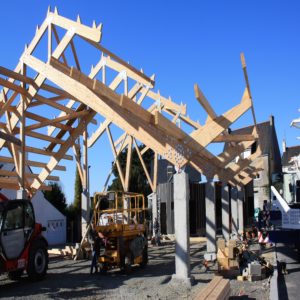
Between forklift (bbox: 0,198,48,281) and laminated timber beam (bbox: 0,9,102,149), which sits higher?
laminated timber beam (bbox: 0,9,102,149)

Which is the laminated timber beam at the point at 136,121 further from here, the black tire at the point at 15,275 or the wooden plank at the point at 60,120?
the black tire at the point at 15,275

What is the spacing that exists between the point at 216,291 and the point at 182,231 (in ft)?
8.42

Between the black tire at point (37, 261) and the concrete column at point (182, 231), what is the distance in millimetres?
3415

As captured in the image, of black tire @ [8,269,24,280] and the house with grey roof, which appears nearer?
black tire @ [8,269,24,280]

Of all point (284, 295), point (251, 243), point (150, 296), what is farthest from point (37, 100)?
point (251, 243)

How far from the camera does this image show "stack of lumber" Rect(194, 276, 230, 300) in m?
7.82

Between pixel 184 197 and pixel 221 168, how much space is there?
5699 millimetres

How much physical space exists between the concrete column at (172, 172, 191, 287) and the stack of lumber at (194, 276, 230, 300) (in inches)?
50.5

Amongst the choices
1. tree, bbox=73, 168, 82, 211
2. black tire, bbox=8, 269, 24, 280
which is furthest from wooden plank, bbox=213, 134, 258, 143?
tree, bbox=73, 168, 82, 211

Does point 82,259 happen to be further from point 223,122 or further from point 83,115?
point 223,122

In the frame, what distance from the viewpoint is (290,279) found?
37.6ft

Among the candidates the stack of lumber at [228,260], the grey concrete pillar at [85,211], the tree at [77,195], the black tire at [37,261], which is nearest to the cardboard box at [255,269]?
the stack of lumber at [228,260]

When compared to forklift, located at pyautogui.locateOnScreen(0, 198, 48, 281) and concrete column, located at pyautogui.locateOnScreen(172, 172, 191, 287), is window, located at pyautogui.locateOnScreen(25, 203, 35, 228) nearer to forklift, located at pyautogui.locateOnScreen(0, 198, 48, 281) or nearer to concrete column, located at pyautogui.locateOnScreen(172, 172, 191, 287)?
forklift, located at pyautogui.locateOnScreen(0, 198, 48, 281)

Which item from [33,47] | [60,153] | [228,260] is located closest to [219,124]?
[228,260]
